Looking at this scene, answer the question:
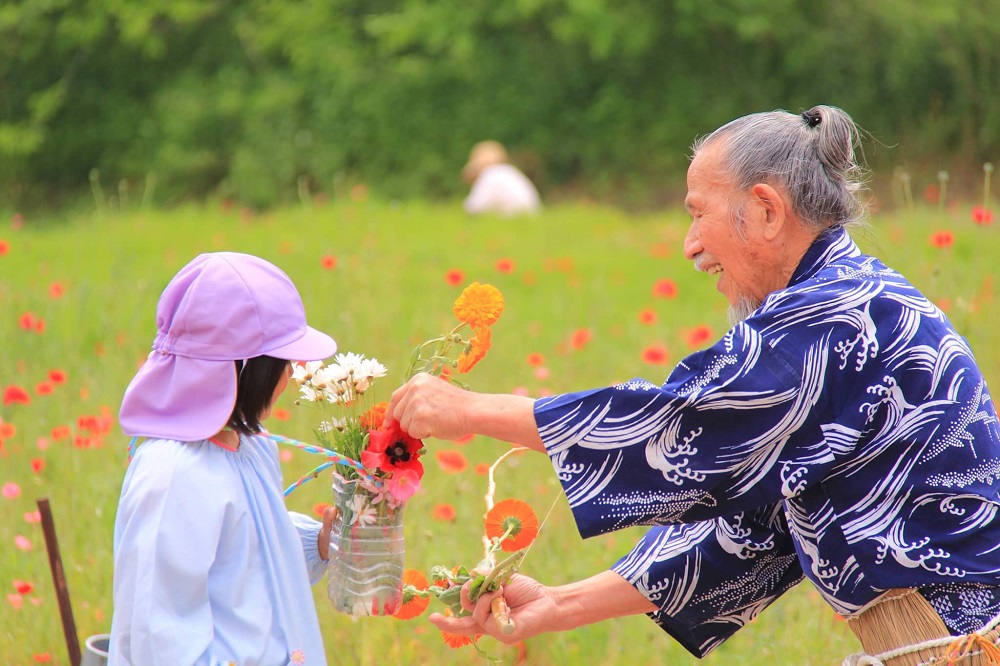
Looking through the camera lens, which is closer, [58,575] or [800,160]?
[800,160]

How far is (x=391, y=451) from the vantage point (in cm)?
194

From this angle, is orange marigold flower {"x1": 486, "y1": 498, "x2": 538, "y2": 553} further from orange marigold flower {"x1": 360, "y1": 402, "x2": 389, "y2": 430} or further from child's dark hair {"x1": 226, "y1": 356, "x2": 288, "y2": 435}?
child's dark hair {"x1": 226, "y1": 356, "x2": 288, "y2": 435}

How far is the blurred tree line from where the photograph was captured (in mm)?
14352

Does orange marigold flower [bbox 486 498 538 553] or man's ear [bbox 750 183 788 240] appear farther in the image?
orange marigold flower [bbox 486 498 538 553]

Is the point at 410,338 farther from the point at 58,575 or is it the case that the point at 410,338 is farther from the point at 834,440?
the point at 834,440

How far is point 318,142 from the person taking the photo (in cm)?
1585

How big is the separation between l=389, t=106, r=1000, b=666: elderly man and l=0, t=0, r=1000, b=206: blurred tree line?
12.4 meters

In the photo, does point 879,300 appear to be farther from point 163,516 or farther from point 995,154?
point 995,154

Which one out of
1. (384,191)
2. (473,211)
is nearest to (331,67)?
(384,191)

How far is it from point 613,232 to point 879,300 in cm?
675

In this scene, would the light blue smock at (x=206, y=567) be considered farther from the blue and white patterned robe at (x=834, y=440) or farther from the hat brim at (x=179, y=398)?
the blue and white patterned robe at (x=834, y=440)

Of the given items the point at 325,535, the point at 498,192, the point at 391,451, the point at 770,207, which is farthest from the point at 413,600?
the point at 498,192

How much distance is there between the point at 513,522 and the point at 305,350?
1.72 ft

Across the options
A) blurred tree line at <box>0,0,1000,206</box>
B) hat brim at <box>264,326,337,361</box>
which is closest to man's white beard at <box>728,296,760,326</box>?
hat brim at <box>264,326,337,361</box>
